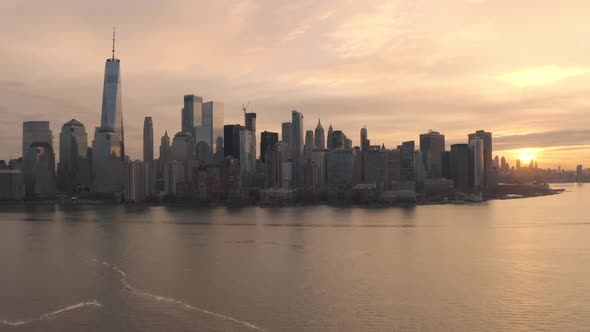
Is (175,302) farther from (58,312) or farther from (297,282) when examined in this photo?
(297,282)

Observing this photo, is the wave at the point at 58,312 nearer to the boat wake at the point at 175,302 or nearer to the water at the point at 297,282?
the water at the point at 297,282

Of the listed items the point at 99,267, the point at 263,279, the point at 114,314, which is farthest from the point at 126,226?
the point at 114,314

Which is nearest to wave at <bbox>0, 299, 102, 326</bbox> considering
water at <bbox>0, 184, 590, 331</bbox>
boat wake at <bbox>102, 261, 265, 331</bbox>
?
water at <bbox>0, 184, 590, 331</bbox>

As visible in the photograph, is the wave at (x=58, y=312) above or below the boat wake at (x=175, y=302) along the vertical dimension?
below

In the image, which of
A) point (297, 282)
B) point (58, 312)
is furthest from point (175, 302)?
point (297, 282)

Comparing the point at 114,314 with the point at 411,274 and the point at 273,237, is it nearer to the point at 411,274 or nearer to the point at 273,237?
the point at 411,274

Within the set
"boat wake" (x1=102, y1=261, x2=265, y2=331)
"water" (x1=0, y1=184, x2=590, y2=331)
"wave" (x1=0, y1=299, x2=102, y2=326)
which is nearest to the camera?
"boat wake" (x1=102, y1=261, x2=265, y2=331)

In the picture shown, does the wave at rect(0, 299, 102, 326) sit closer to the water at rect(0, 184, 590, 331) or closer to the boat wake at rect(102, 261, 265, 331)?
the water at rect(0, 184, 590, 331)

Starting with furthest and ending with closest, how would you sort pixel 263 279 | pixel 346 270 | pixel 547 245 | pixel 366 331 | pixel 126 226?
pixel 126 226, pixel 547 245, pixel 346 270, pixel 263 279, pixel 366 331

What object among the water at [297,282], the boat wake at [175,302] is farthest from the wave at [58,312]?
the boat wake at [175,302]
